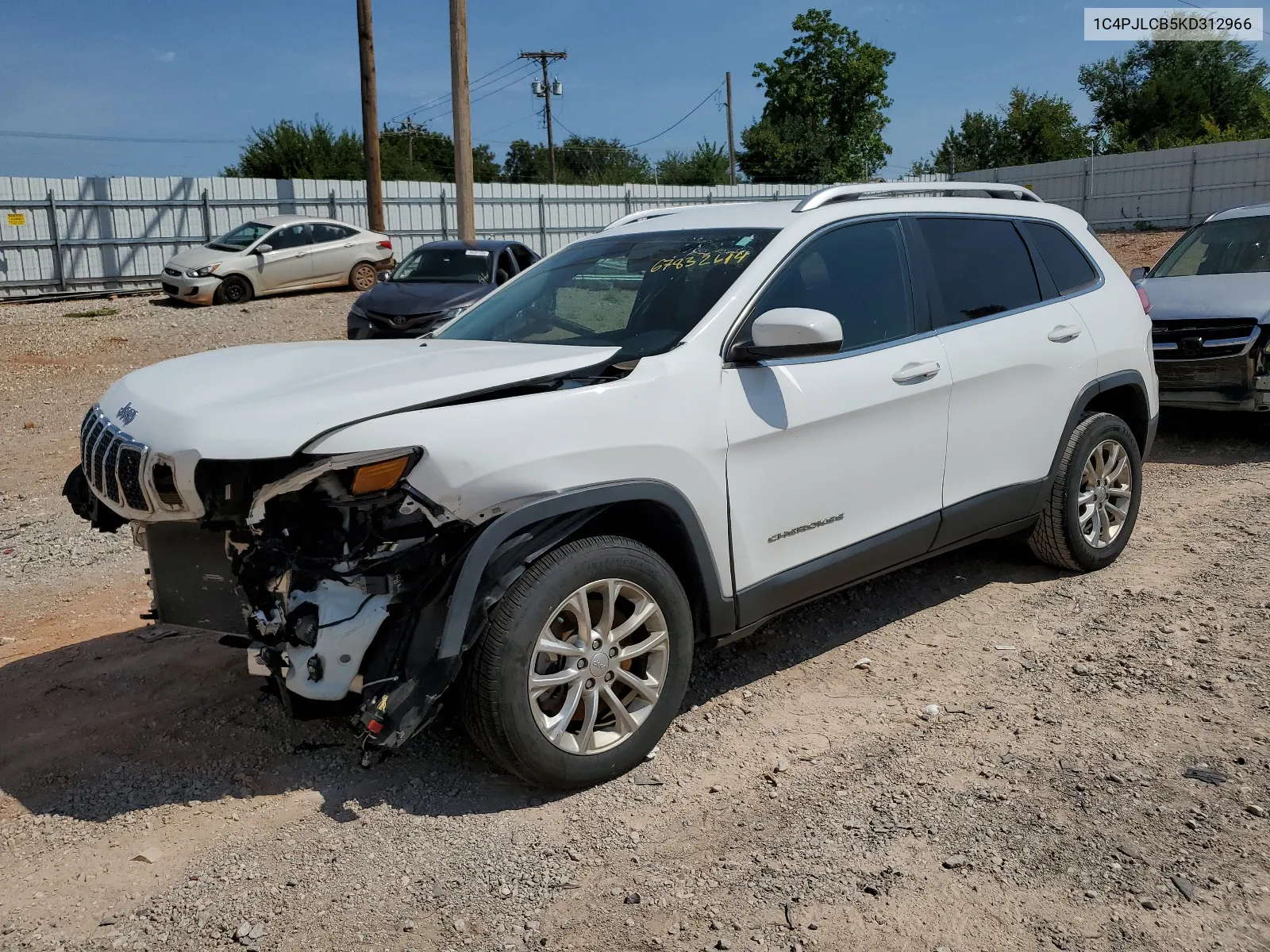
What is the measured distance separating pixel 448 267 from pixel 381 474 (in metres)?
12.4

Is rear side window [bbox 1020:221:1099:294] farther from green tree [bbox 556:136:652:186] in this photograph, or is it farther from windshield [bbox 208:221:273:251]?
green tree [bbox 556:136:652:186]

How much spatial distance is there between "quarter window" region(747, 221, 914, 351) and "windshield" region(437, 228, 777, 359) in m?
0.17

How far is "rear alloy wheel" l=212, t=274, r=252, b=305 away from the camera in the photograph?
64.7 feet

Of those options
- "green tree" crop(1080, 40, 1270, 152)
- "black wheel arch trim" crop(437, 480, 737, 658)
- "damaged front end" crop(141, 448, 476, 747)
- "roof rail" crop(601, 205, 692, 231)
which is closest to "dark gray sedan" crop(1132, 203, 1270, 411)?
"roof rail" crop(601, 205, 692, 231)

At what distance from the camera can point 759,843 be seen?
322 cm

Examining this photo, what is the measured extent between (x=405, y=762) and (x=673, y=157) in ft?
216

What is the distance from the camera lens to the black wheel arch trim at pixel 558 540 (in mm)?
3131

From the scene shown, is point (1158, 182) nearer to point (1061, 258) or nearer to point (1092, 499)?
point (1061, 258)

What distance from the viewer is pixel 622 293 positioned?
4363 millimetres

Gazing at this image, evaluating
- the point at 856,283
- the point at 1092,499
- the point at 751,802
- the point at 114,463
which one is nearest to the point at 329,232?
the point at 1092,499

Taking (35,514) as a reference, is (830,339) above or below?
above

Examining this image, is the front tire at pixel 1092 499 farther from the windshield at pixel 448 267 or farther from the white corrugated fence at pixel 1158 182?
the white corrugated fence at pixel 1158 182

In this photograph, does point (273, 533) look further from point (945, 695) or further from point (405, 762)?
point (945, 695)

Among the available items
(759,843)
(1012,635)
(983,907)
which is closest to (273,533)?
(759,843)
